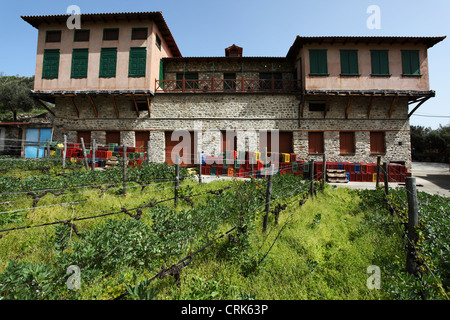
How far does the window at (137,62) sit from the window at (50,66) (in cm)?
530

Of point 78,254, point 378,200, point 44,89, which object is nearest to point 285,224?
point 378,200

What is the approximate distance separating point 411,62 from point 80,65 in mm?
22993

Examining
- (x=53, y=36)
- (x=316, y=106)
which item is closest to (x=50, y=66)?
(x=53, y=36)

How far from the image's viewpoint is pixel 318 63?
13.8 meters

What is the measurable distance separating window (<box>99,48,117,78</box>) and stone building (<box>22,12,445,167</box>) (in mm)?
70

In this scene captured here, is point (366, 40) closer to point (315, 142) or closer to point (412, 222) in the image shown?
point (315, 142)

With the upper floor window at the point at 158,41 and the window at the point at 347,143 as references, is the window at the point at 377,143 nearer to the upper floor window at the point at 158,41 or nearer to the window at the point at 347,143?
the window at the point at 347,143

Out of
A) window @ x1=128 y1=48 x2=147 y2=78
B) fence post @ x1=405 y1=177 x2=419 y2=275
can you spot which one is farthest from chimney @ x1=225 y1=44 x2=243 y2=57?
fence post @ x1=405 y1=177 x2=419 y2=275

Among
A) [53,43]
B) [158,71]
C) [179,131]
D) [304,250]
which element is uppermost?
[53,43]

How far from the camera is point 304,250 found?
378 centimetres

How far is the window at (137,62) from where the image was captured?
13875 millimetres
